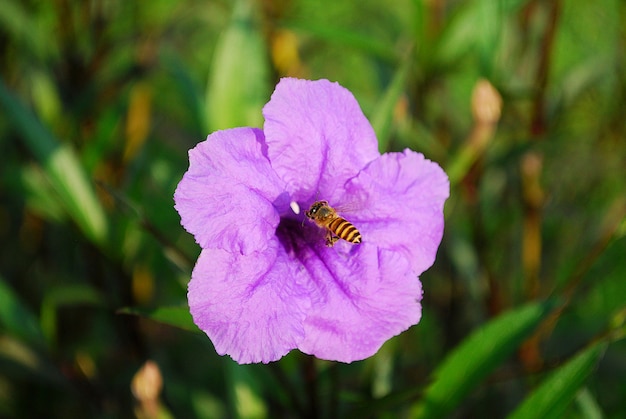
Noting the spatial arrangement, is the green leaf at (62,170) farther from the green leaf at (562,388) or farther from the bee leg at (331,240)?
the green leaf at (562,388)

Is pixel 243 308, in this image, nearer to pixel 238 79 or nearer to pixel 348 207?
pixel 348 207

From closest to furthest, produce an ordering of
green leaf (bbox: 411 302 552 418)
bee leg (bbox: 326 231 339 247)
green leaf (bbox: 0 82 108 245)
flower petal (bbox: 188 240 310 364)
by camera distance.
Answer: flower petal (bbox: 188 240 310 364) → bee leg (bbox: 326 231 339 247) → green leaf (bbox: 411 302 552 418) → green leaf (bbox: 0 82 108 245)

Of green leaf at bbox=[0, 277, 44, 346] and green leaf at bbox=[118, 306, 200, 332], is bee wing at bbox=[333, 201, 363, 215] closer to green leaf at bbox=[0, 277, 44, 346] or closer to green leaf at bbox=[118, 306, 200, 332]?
green leaf at bbox=[118, 306, 200, 332]

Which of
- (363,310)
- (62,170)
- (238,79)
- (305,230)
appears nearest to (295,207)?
(305,230)

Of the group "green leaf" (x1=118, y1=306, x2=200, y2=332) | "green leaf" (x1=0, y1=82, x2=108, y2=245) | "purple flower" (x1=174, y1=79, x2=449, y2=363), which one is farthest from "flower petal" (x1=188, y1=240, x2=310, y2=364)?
"green leaf" (x1=0, y1=82, x2=108, y2=245)

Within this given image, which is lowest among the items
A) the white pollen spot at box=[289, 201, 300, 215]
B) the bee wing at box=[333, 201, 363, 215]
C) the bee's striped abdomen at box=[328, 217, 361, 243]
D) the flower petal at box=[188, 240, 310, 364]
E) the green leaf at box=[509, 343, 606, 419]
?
the green leaf at box=[509, 343, 606, 419]

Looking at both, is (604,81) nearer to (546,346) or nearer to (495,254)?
(495,254)
